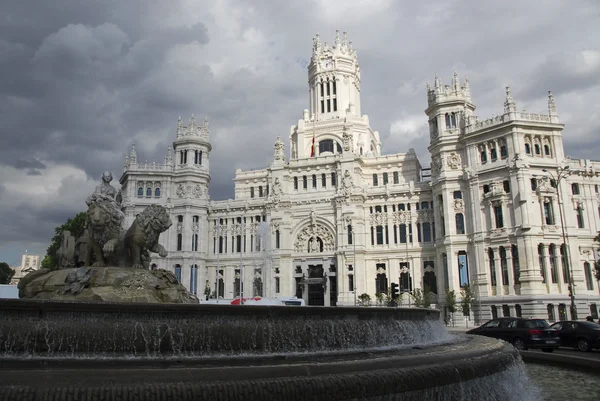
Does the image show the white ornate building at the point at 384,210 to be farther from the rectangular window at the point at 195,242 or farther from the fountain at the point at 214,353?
the fountain at the point at 214,353

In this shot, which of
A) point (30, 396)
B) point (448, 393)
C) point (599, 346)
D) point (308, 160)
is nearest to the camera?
point (30, 396)

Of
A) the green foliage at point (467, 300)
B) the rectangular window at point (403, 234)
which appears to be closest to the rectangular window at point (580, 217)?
the green foliage at point (467, 300)

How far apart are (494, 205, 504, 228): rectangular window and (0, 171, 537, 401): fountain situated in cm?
4270

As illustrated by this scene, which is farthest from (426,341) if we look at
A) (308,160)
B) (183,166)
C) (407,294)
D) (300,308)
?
(183,166)

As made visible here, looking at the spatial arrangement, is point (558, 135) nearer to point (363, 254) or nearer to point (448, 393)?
point (363, 254)

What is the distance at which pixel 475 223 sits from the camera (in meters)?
54.0

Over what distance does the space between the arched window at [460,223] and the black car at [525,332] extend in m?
33.3

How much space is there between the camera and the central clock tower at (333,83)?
78812 mm

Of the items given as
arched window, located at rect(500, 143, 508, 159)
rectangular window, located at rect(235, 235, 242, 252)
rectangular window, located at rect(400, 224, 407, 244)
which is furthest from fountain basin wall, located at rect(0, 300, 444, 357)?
rectangular window, located at rect(235, 235, 242, 252)

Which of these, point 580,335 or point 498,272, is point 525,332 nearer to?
point 580,335

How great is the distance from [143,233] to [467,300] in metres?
42.9

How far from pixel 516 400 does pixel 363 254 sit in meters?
52.1

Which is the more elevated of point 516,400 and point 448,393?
point 448,393

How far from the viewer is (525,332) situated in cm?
2202
